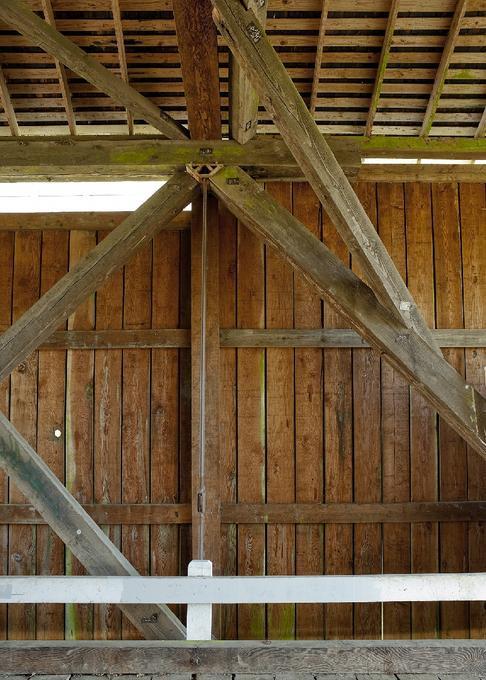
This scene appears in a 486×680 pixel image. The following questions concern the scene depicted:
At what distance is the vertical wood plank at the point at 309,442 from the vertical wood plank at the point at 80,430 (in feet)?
5.14

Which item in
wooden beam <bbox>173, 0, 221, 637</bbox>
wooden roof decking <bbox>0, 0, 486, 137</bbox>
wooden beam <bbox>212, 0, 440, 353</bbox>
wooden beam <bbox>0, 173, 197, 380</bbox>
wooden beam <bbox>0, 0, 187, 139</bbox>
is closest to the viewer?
A: wooden beam <bbox>212, 0, 440, 353</bbox>

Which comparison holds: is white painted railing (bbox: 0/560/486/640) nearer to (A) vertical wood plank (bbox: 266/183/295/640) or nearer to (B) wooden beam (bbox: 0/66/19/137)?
(A) vertical wood plank (bbox: 266/183/295/640)

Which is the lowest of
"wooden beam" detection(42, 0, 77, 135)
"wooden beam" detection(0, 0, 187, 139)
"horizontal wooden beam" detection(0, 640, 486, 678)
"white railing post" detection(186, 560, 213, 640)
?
"horizontal wooden beam" detection(0, 640, 486, 678)

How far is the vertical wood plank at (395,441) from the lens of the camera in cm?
477

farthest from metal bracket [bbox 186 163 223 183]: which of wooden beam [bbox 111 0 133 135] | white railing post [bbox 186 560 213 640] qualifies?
white railing post [bbox 186 560 213 640]

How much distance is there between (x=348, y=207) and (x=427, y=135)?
212 cm

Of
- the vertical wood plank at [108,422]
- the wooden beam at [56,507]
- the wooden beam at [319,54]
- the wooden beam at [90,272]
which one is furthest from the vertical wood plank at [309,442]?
the wooden beam at [56,507]

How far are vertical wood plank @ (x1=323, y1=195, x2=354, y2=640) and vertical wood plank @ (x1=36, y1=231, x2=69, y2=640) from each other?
2.00 meters

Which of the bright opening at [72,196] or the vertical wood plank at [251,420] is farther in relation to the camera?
the bright opening at [72,196]

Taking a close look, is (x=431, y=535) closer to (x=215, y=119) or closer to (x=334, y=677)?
(x=334, y=677)

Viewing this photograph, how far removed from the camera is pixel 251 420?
15.9ft

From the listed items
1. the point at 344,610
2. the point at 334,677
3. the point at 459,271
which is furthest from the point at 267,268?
the point at 334,677

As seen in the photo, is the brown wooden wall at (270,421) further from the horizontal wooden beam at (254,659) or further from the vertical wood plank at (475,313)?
the horizontal wooden beam at (254,659)

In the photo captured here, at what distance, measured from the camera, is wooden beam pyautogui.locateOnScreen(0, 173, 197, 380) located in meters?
3.63
